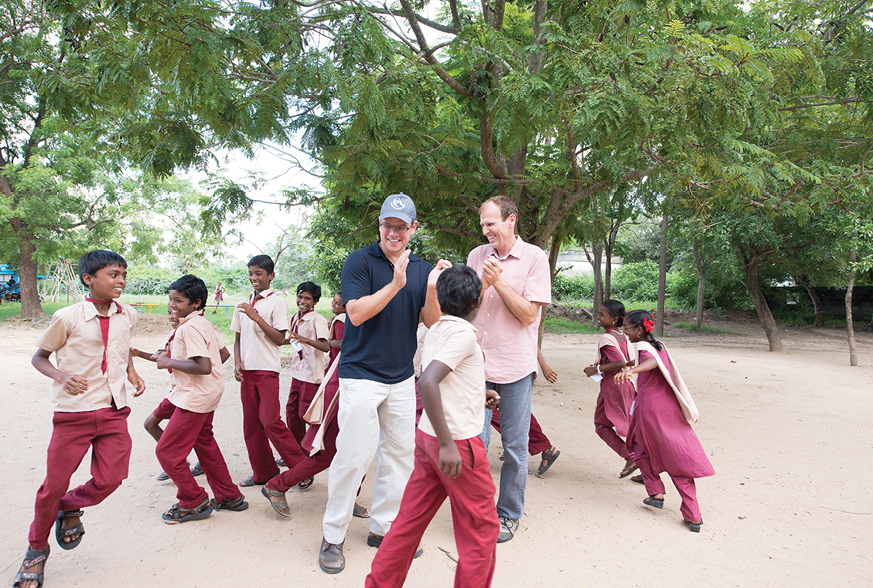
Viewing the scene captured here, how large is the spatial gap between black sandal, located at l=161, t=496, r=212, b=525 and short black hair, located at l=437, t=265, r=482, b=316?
229cm

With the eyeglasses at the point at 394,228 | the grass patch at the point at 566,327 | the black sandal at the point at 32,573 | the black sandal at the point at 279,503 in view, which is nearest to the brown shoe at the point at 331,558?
the black sandal at the point at 279,503

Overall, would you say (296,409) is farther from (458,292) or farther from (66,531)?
(458,292)

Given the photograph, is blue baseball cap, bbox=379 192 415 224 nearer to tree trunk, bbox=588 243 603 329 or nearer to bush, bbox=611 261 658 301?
tree trunk, bbox=588 243 603 329

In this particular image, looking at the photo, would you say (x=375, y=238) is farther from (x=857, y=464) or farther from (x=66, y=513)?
(x=857, y=464)

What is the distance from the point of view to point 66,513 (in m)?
2.90

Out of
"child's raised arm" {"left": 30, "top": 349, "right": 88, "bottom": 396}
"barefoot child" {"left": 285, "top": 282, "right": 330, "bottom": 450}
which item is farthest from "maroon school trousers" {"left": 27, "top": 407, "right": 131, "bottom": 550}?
"barefoot child" {"left": 285, "top": 282, "right": 330, "bottom": 450}

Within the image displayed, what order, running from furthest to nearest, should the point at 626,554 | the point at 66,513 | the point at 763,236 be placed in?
the point at 763,236 < the point at 626,554 < the point at 66,513

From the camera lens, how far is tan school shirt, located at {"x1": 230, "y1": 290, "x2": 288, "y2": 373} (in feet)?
13.0

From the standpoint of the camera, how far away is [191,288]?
361 centimetres

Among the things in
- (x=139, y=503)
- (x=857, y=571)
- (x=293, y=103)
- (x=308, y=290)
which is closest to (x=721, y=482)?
(x=857, y=571)

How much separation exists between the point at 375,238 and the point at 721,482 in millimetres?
5475

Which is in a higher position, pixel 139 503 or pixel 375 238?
pixel 375 238

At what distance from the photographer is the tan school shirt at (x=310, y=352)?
4555 mm

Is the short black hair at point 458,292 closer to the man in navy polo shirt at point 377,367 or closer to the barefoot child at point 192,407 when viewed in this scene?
the man in navy polo shirt at point 377,367
